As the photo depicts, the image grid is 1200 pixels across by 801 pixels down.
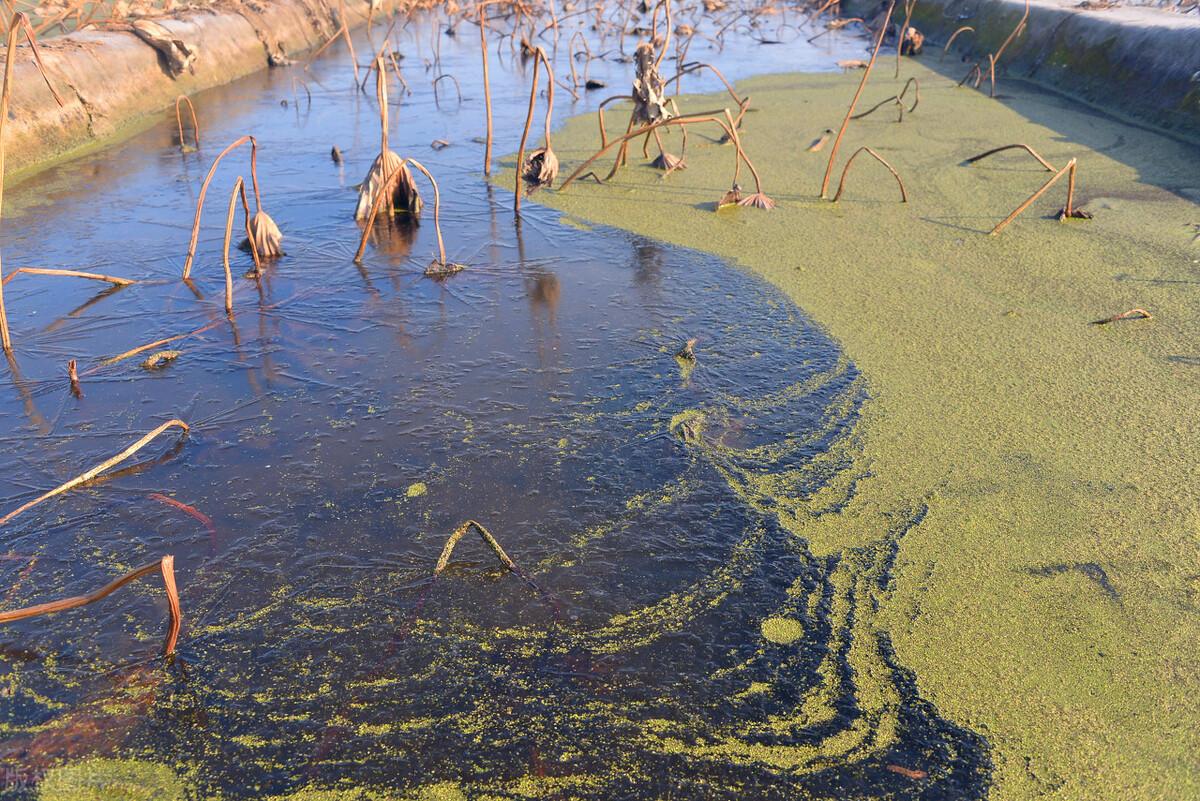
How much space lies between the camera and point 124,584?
5.24ft

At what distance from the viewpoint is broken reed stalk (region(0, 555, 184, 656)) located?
1.47 metres

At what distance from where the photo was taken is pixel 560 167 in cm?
485

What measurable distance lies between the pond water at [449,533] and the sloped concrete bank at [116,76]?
164cm

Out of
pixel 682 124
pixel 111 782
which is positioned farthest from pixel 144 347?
pixel 682 124

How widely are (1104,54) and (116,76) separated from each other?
6.58 metres

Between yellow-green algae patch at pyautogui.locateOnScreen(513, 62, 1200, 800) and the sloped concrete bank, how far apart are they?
2612 mm

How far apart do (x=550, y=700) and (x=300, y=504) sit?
886mm

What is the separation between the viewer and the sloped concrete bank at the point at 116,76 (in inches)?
191

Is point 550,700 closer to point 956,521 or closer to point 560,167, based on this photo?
point 956,521

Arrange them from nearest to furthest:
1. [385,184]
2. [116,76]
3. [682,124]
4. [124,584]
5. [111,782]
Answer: [111,782], [124,584], [385,184], [682,124], [116,76]

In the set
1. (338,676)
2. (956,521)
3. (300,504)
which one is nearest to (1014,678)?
(956,521)

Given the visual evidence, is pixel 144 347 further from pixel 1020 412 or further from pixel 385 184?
pixel 1020 412

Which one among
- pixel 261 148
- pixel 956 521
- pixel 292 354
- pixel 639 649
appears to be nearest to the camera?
pixel 639 649

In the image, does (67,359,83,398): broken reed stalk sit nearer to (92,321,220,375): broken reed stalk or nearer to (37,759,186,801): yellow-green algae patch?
(92,321,220,375): broken reed stalk
